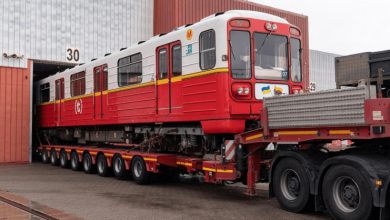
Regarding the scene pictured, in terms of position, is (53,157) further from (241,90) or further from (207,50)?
(241,90)

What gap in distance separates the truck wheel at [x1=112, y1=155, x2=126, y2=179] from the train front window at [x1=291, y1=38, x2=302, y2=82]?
227 inches

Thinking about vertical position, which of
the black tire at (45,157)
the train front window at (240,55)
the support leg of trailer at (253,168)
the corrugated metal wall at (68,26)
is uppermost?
the corrugated metal wall at (68,26)

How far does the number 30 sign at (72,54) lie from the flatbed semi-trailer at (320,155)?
12061 millimetres

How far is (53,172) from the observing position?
53.0 feet

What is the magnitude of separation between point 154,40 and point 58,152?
29.4 feet

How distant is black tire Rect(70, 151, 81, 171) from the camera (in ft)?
55.1

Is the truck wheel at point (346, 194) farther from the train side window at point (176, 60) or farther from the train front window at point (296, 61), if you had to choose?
the train side window at point (176, 60)

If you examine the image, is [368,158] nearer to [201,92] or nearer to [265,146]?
[265,146]

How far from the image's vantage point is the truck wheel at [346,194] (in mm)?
6535

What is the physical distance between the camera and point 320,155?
7.75 m

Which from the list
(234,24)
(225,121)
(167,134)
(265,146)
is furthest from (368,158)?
(167,134)

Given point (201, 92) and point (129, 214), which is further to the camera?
point (201, 92)

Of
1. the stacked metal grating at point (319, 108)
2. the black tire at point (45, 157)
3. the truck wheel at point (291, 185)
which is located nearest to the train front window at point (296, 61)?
the stacked metal grating at point (319, 108)

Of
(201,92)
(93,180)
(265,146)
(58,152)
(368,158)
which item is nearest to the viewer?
(368,158)
